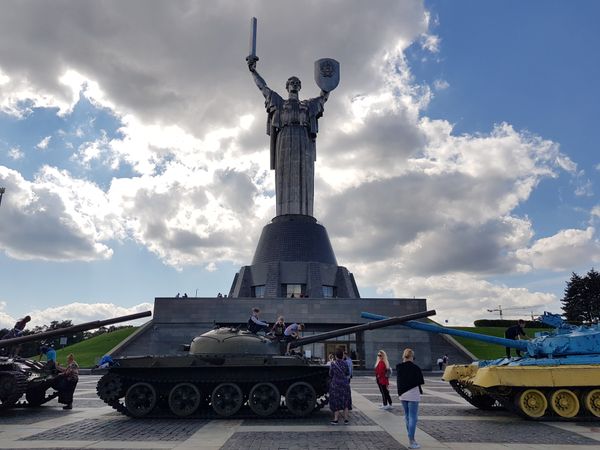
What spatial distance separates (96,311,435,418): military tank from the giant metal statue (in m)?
31.0

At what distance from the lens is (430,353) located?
1379 inches

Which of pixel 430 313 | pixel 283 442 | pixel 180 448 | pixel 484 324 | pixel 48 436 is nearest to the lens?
pixel 180 448

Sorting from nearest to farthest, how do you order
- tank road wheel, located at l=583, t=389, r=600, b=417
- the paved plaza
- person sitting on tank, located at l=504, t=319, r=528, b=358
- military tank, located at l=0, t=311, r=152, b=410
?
the paved plaza, tank road wheel, located at l=583, t=389, r=600, b=417, military tank, located at l=0, t=311, r=152, b=410, person sitting on tank, located at l=504, t=319, r=528, b=358

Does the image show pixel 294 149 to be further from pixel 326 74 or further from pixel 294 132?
pixel 326 74

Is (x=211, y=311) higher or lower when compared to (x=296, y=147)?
lower

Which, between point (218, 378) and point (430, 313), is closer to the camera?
point (218, 378)

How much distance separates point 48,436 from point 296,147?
120 feet

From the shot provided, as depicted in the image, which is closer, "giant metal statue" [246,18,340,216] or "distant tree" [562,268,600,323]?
"giant metal statue" [246,18,340,216]

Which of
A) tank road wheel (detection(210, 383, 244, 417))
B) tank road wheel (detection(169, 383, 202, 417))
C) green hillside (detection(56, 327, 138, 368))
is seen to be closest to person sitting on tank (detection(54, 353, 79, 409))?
tank road wheel (detection(169, 383, 202, 417))

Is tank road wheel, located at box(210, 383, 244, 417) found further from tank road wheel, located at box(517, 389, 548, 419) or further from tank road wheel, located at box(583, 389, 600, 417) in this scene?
tank road wheel, located at box(583, 389, 600, 417)

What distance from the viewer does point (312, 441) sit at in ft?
27.3

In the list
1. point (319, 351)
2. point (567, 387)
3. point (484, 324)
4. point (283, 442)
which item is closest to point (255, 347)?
point (283, 442)

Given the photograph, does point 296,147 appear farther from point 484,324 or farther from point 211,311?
point 484,324

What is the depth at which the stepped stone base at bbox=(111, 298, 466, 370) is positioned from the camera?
3447cm
